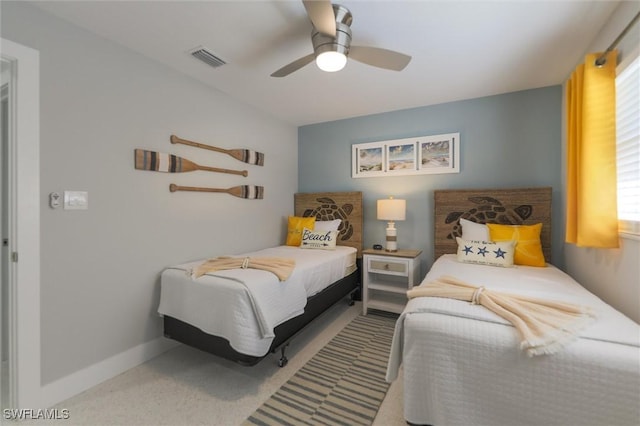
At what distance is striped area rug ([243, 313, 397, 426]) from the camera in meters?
1.56

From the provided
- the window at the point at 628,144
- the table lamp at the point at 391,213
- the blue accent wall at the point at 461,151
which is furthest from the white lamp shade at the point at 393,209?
the window at the point at 628,144

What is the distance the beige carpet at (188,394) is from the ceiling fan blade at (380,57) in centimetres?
215

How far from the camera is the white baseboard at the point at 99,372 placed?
1.68m

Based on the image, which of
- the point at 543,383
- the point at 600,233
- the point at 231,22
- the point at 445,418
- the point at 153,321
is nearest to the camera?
the point at 543,383

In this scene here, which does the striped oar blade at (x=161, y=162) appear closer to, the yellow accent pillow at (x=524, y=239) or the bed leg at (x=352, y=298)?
the bed leg at (x=352, y=298)

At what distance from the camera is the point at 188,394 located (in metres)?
1.75

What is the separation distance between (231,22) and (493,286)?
2425 millimetres

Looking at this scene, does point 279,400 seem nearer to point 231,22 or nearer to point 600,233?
point 600,233

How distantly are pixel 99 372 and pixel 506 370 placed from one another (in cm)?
247

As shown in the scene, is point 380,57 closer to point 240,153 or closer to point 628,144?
point 628,144

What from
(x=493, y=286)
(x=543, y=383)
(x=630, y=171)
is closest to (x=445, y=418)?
(x=543, y=383)

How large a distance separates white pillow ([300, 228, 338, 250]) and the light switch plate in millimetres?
2107

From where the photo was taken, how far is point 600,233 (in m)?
1.67

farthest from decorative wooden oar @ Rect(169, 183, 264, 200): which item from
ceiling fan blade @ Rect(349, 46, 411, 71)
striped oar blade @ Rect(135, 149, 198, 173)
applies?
ceiling fan blade @ Rect(349, 46, 411, 71)
